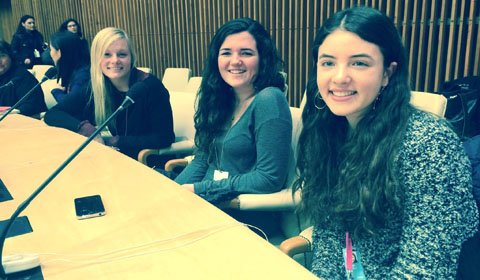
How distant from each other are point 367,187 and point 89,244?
805 millimetres

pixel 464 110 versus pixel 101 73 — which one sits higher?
pixel 101 73

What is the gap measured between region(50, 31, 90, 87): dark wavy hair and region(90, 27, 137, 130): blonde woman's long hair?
125 centimetres

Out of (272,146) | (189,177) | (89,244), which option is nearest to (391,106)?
(272,146)

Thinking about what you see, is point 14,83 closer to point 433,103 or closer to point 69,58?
point 69,58

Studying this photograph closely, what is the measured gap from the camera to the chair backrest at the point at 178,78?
166 inches

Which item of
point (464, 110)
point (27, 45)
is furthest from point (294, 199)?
point (27, 45)

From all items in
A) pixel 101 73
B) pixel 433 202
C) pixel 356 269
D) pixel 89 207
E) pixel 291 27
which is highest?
pixel 291 27

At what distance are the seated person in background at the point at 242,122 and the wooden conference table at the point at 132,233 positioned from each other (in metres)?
0.29

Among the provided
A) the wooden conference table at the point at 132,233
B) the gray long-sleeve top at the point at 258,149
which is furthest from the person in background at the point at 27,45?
the gray long-sleeve top at the point at 258,149

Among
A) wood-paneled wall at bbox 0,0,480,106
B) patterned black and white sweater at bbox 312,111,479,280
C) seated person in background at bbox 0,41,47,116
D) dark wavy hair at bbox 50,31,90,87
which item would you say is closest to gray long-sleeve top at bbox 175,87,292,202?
patterned black and white sweater at bbox 312,111,479,280

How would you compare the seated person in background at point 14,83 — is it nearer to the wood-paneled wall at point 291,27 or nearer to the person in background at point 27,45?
the wood-paneled wall at point 291,27

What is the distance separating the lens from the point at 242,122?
1871 millimetres

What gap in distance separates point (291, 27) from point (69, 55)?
7.19ft

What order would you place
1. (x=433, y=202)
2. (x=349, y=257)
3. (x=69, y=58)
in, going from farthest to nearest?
(x=69, y=58), (x=349, y=257), (x=433, y=202)
